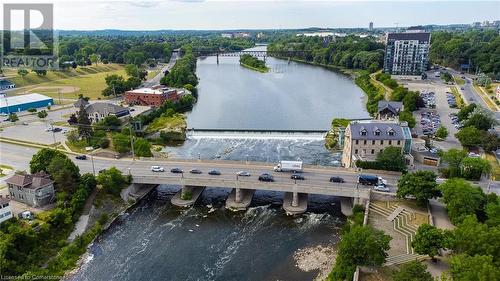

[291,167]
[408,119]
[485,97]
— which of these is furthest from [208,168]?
[485,97]

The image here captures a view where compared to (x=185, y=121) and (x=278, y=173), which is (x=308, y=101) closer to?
(x=185, y=121)

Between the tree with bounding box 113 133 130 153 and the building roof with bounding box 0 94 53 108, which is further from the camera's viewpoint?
the building roof with bounding box 0 94 53 108

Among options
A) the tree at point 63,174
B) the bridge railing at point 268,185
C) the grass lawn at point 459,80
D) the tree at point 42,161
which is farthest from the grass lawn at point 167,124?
the grass lawn at point 459,80

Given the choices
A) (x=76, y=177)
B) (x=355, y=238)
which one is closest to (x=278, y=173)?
(x=355, y=238)

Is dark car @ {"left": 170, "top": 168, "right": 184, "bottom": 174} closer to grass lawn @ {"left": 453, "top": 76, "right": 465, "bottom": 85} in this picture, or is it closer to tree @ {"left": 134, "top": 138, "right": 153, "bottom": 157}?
tree @ {"left": 134, "top": 138, "right": 153, "bottom": 157}

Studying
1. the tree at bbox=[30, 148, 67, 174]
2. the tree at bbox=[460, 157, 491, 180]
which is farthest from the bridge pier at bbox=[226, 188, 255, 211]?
the tree at bbox=[460, 157, 491, 180]

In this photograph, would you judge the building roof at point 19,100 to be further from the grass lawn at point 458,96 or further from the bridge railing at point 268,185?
the grass lawn at point 458,96

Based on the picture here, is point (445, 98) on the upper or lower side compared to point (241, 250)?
upper
